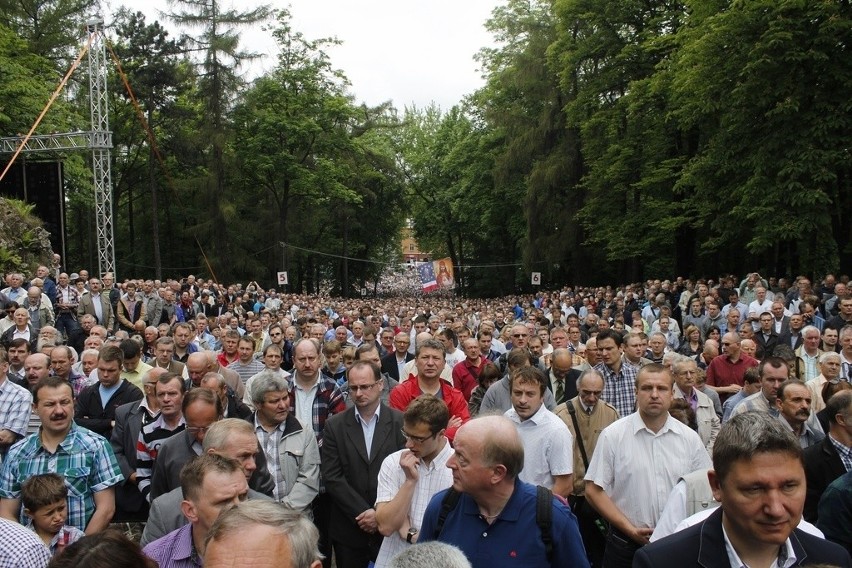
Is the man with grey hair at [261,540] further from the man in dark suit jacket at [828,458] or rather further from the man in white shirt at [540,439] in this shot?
the man in dark suit jacket at [828,458]

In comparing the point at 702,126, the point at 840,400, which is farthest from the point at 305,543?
the point at 702,126

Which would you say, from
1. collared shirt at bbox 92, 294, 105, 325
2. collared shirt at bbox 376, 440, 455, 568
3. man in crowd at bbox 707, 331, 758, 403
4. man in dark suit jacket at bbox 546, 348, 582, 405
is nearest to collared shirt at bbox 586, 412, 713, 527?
collared shirt at bbox 376, 440, 455, 568

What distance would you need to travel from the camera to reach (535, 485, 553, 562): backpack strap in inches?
123

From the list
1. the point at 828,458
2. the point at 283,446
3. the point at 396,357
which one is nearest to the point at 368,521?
the point at 283,446

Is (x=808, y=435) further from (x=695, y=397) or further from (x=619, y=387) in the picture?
(x=619, y=387)

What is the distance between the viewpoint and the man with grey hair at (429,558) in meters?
2.17

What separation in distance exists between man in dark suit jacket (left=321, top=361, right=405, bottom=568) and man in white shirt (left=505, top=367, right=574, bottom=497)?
2.91 feet

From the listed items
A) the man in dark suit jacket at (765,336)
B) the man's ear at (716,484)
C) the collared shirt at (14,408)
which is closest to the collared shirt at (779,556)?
the man's ear at (716,484)

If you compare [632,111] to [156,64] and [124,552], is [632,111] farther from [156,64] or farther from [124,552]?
[124,552]

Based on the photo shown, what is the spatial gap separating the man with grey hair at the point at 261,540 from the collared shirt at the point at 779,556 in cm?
125

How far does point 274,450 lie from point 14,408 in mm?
2194

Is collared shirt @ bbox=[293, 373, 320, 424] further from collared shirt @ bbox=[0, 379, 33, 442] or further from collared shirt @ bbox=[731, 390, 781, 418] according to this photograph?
collared shirt @ bbox=[731, 390, 781, 418]

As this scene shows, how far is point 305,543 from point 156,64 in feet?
133

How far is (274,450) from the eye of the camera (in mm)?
5340
